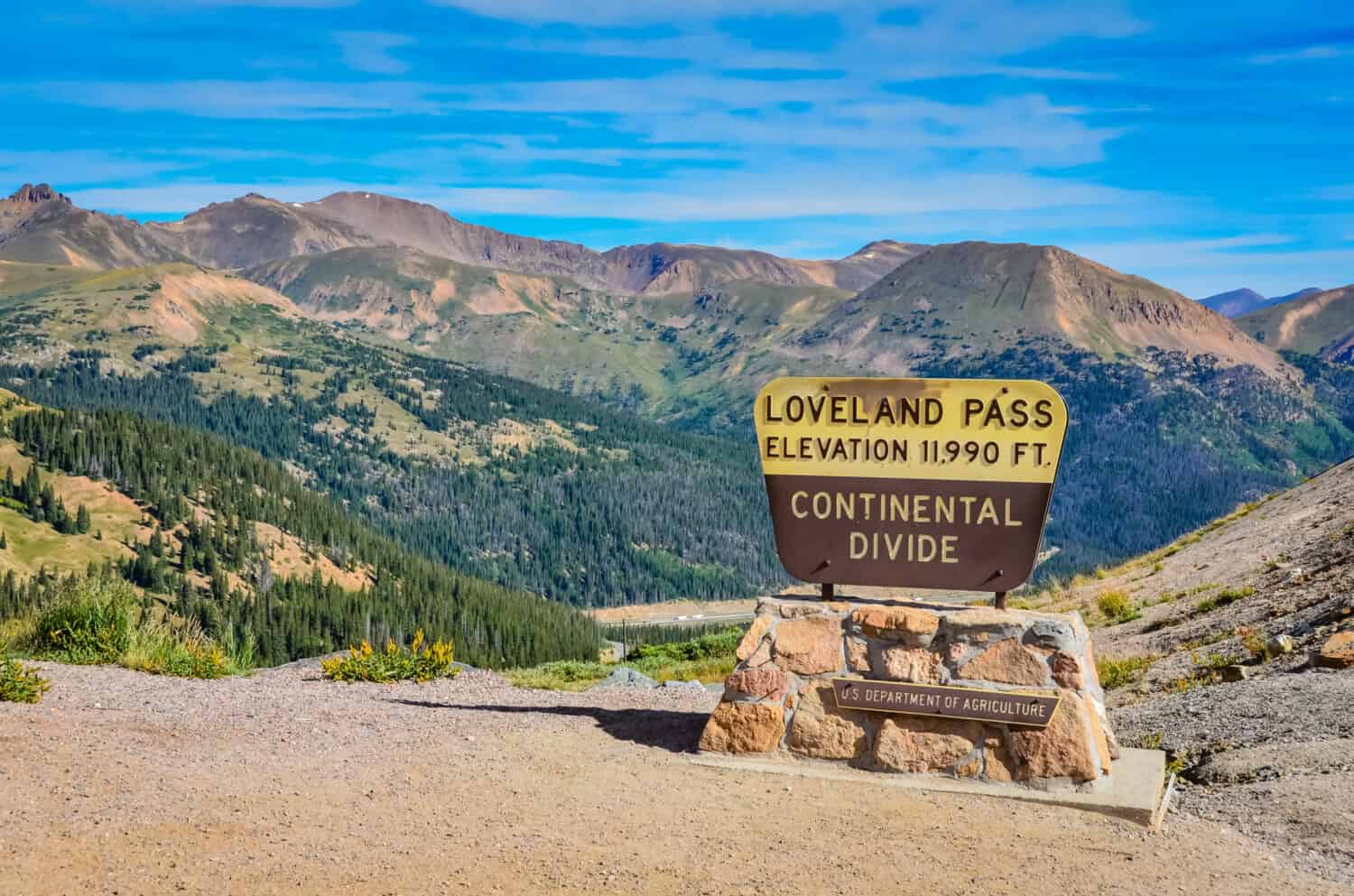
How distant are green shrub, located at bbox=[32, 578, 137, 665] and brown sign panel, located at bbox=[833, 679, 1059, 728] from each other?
13986mm

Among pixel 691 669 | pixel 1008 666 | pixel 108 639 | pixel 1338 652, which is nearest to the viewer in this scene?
pixel 1008 666

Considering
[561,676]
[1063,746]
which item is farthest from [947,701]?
[561,676]

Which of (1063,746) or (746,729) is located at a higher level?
(1063,746)

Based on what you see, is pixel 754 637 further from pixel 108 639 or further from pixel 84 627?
pixel 84 627

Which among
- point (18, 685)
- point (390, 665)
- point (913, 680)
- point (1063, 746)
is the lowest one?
point (390, 665)

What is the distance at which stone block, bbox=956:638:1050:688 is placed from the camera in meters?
15.5

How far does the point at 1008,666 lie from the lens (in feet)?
51.1

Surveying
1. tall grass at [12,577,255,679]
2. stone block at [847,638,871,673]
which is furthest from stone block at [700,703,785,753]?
tall grass at [12,577,255,679]

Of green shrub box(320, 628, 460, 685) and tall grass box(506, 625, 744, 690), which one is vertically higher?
green shrub box(320, 628, 460, 685)

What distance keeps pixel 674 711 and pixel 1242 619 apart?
1455 cm

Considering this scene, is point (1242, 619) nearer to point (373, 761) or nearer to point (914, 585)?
point (914, 585)

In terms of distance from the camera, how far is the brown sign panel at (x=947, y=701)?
50.1 ft

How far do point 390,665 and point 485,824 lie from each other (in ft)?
33.1

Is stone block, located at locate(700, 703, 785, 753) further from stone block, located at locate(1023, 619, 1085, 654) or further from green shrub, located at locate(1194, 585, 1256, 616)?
green shrub, located at locate(1194, 585, 1256, 616)
